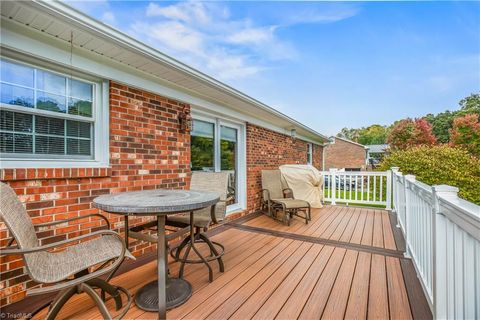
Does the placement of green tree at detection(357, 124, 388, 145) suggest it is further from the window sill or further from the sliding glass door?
the window sill

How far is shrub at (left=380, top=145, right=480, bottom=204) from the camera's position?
641cm

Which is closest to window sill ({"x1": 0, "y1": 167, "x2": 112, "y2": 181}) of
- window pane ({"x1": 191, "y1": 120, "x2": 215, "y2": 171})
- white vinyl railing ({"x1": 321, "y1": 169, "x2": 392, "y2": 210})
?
window pane ({"x1": 191, "y1": 120, "x2": 215, "y2": 171})

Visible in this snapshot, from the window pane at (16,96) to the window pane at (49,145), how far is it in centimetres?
33

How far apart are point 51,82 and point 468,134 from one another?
23.9 metres

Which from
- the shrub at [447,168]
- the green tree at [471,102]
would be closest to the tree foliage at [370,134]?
the green tree at [471,102]

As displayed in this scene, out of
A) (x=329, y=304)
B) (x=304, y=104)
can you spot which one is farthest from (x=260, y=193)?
(x=304, y=104)

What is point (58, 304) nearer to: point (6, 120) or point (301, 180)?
point (6, 120)

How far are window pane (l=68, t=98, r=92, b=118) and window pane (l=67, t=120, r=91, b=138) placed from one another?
0.11m

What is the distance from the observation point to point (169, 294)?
2.09 m

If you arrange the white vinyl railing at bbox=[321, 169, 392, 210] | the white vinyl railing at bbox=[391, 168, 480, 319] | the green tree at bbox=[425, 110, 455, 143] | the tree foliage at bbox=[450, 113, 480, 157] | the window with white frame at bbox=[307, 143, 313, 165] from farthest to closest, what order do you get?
the green tree at bbox=[425, 110, 455, 143] → the tree foliage at bbox=[450, 113, 480, 157] → the window with white frame at bbox=[307, 143, 313, 165] → the white vinyl railing at bbox=[321, 169, 392, 210] → the white vinyl railing at bbox=[391, 168, 480, 319]

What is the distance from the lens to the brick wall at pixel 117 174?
6.38 ft

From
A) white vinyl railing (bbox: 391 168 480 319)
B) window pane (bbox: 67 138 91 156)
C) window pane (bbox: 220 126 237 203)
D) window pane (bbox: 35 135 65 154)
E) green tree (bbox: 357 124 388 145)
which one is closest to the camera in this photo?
white vinyl railing (bbox: 391 168 480 319)

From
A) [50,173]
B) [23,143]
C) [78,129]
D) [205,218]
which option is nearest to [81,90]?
[78,129]

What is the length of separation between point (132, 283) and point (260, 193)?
3.87 m
